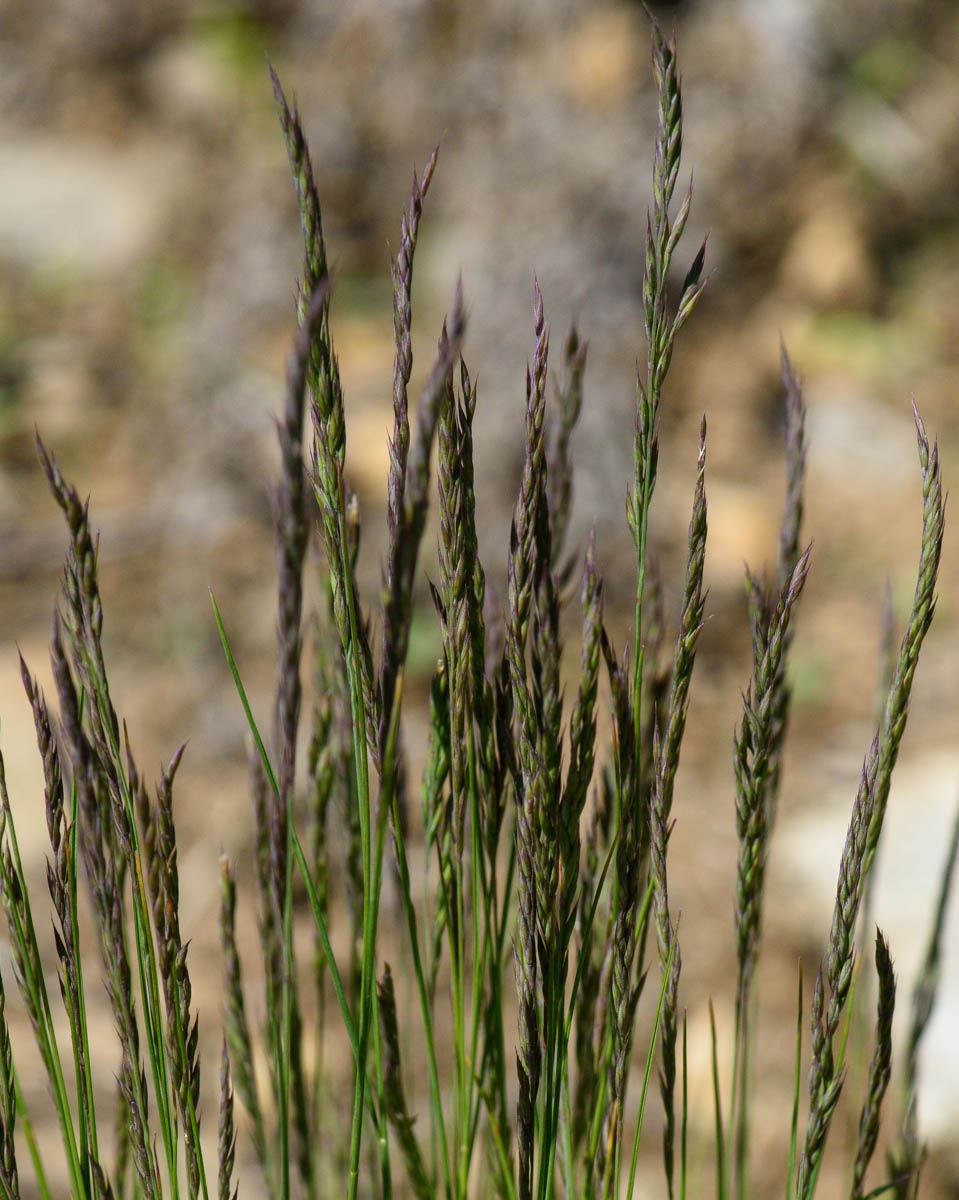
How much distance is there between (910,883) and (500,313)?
180 centimetres

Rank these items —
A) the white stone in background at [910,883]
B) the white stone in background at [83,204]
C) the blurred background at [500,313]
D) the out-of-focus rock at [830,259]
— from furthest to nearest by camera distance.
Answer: the white stone in background at [83,204] → the out-of-focus rock at [830,259] → the blurred background at [500,313] → the white stone in background at [910,883]

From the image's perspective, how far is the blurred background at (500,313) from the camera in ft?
8.39

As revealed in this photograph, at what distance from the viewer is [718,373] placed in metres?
3.51

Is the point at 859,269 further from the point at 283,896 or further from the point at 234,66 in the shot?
the point at 283,896

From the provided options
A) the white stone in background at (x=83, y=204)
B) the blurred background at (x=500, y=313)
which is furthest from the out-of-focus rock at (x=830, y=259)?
the white stone in background at (x=83, y=204)

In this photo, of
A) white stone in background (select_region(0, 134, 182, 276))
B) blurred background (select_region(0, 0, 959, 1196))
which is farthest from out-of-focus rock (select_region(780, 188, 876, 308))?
white stone in background (select_region(0, 134, 182, 276))

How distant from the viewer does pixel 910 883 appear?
206 centimetres

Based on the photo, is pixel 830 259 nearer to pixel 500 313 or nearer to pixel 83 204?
pixel 500 313

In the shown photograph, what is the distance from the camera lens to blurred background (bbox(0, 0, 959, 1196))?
2.56m

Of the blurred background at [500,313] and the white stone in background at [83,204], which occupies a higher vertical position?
the white stone in background at [83,204]

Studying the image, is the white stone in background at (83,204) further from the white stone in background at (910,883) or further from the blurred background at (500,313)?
the white stone in background at (910,883)

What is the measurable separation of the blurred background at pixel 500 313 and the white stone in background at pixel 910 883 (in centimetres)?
1

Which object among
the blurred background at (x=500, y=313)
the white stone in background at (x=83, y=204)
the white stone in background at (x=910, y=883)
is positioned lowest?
the white stone in background at (x=910, y=883)

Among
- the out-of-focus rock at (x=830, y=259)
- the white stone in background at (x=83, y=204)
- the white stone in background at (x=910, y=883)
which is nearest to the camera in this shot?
the white stone in background at (x=910, y=883)
